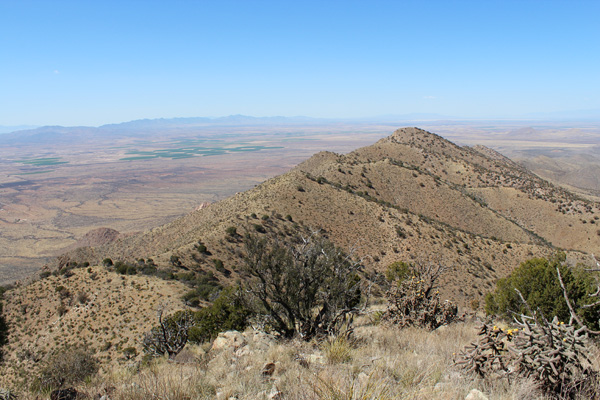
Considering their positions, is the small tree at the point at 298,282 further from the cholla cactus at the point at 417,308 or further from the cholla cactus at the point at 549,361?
the cholla cactus at the point at 549,361

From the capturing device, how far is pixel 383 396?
3633 millimetres

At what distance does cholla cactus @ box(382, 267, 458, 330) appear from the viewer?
33.3ft

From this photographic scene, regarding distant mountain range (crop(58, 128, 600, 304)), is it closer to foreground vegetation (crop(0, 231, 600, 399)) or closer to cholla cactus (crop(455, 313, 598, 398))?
foreground vegetation (crop(0, 231, 600, 399))

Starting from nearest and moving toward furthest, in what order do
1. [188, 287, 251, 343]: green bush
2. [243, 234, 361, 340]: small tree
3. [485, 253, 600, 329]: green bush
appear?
[243, 234, 361, 340]: small tree → [485, 253, 600, 329]: green bush → [188, 287, 251, 343]: green bush

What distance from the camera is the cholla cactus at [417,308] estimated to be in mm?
10148

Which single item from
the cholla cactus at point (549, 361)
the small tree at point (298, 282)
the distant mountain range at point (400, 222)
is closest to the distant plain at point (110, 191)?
the distant mountain range at point (400, 222)

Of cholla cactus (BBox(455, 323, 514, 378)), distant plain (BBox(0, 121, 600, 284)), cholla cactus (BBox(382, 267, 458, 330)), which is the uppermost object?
cholla cactus (BBox(455, 323, 514, 378))

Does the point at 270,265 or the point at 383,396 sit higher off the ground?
the point at 383,396

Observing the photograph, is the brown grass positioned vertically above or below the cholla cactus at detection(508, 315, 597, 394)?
below

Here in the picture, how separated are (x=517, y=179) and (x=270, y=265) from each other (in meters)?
64.9

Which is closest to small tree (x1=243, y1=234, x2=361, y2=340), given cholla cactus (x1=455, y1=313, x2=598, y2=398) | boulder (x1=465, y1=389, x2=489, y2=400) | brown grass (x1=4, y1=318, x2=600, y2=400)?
brown grass (x1=4, y1=318, x2=600, y2=400)

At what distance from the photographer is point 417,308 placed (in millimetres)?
10672

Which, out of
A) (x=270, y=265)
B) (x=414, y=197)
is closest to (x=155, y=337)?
(x=270, y=265)

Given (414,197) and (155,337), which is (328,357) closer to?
(155,337)
